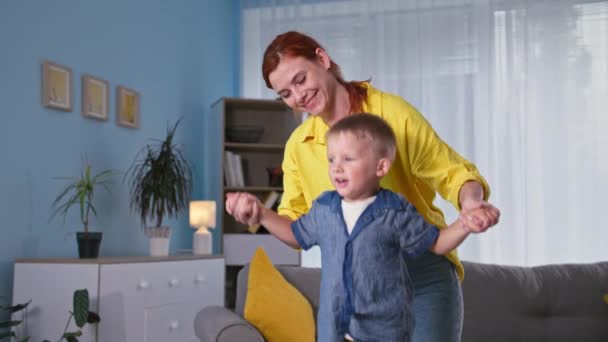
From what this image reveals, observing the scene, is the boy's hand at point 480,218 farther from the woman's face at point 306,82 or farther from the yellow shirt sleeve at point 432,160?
the woman's face at point 306,82

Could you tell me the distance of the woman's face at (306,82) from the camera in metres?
1.59

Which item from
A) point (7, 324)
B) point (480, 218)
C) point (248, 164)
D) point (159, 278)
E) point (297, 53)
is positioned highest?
point (297, 53)

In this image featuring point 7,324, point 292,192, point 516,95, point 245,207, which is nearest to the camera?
point 245,207

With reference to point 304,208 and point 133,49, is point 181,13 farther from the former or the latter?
point 304,208

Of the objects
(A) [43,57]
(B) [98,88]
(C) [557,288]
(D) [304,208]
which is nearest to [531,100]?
(C) [557,288]

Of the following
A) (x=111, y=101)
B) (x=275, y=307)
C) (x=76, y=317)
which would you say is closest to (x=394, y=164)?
(x=275, y=307)

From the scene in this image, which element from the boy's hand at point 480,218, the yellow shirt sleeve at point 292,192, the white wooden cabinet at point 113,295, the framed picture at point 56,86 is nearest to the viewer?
the boy's hand at point 480,218

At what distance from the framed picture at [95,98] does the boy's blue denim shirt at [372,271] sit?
2803mm

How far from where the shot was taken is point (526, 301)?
3.36 metres

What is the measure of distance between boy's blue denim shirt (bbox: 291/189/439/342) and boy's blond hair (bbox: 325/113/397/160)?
0.09 m

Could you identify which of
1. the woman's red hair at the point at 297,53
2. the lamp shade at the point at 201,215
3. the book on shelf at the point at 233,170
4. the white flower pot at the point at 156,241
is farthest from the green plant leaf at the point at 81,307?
the book on shelf at the point at 233,170

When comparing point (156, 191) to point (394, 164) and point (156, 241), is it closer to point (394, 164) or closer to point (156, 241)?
point (156, 241)

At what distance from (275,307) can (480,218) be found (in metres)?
1.76

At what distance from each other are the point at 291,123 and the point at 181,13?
1097 mm
